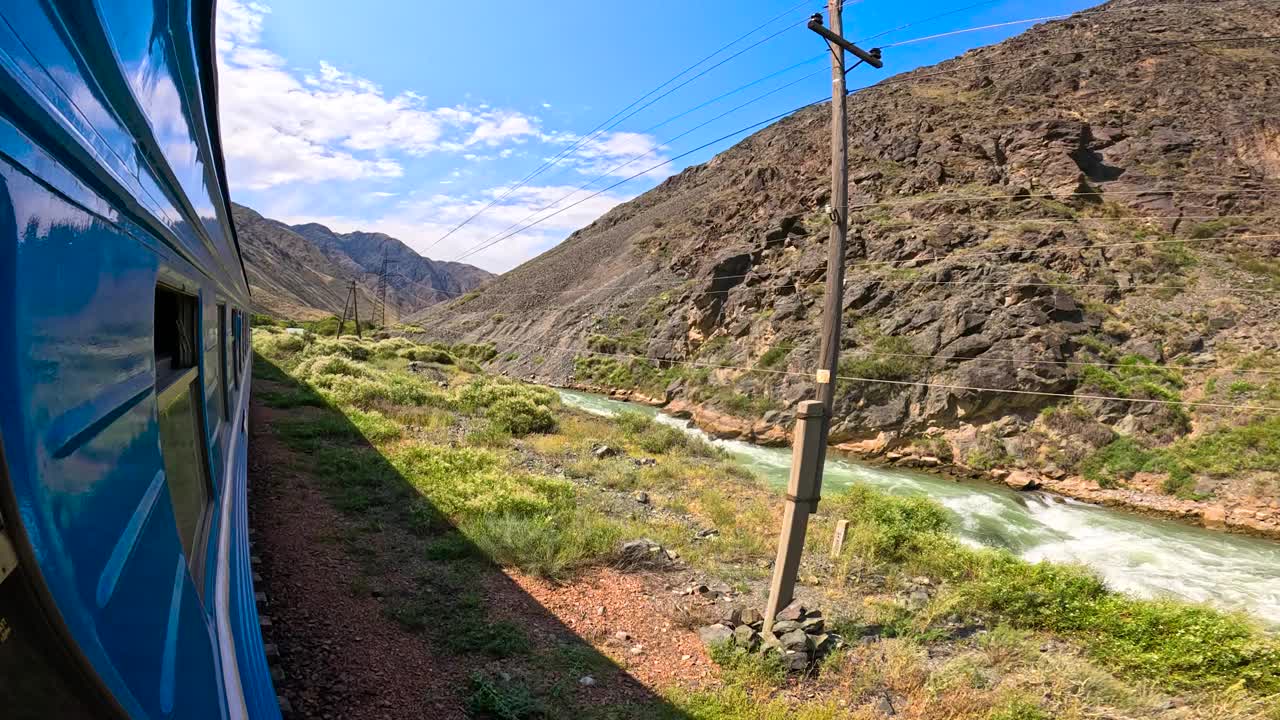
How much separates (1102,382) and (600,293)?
120 feet

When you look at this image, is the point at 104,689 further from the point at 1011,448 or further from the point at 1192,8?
the point at 1192,8

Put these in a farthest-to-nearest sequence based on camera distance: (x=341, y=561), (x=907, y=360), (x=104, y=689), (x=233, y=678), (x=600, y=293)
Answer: (x=600, y=293) < (x=907, y=360) < (x=341, y=561) < (x=233, y=678) < (x=104, y=689)

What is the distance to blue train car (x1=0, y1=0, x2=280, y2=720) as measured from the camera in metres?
0.67

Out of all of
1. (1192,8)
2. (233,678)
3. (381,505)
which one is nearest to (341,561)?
(381,505)

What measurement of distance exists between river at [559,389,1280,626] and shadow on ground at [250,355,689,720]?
8.87 meters

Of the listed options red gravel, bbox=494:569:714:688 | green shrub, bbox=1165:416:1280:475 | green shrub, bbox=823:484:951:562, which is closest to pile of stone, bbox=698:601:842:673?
red gravel, bbox=494:569:714:688

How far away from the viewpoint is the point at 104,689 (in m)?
0.78

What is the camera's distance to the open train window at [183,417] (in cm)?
182

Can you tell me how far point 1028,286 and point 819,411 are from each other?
21.6 metres

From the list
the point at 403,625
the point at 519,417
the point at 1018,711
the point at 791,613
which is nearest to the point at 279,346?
the point at 519,417

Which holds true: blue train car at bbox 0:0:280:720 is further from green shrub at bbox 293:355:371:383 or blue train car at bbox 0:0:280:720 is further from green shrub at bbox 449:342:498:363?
green shrub at bbox 449:342:498:363

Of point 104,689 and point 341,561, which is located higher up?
point 104,689

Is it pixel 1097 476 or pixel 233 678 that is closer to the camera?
pixel 233 678

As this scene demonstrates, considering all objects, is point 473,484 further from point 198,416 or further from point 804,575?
point 198,416
